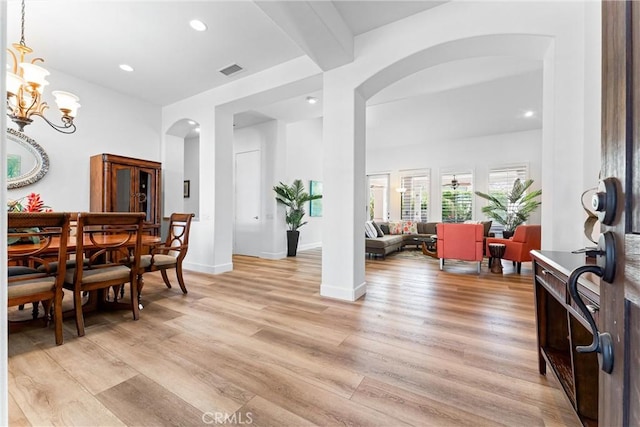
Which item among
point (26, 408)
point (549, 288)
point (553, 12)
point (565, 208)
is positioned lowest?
point (26, 408)

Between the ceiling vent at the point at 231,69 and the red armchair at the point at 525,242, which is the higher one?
the ceiling vent at the point at 231,69

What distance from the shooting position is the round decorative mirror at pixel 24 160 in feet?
11.0

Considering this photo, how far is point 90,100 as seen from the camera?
4.09m

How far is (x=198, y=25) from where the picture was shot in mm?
2801

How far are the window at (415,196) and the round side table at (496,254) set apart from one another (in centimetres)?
363

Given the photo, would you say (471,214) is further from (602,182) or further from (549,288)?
(602,182)

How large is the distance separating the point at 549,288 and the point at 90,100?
19.3ft

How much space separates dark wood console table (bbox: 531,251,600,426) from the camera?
3.26 feet

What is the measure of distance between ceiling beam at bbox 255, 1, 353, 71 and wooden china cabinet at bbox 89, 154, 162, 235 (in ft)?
10.9

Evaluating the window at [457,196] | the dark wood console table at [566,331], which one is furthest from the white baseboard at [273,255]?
the window at [457,196]

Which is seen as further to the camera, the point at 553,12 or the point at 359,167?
the point at 359,167

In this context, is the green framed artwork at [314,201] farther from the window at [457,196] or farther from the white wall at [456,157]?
the window at [457,196]

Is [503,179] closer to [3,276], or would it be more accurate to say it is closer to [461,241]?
[461,241]

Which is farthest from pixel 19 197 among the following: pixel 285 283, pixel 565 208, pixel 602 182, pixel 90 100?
pixel 565 208
